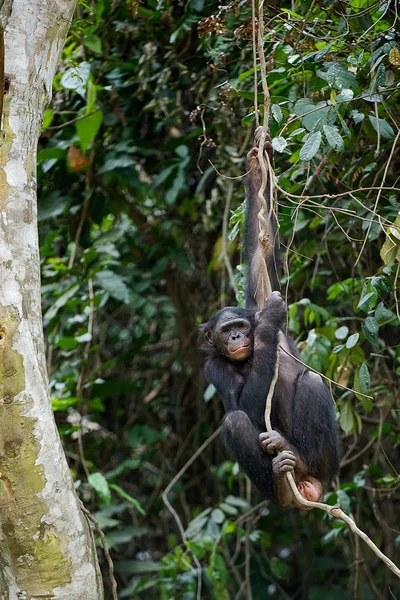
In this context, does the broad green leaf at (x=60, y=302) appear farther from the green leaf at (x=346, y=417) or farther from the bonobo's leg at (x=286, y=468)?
the bonobo's leg at (x=286, y=468)

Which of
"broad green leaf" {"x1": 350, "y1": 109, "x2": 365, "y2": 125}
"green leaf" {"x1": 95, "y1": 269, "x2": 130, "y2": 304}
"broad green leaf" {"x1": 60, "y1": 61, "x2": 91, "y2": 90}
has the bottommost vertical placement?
"green leaf" {"x1": 95, "y1": 269, "x2": 130, "y2": 304}

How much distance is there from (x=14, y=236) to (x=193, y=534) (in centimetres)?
395

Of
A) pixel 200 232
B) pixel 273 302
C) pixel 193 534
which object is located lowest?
pixel 193 534

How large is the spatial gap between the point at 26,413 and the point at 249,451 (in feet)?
4.41

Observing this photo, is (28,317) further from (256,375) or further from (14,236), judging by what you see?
(256,375)

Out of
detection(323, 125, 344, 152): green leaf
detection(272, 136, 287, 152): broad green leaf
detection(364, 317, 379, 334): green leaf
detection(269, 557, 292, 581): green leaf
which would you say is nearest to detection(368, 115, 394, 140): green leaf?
detection(323, 125, 344, 152): green leaf

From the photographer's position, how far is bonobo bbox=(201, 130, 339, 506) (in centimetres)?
373

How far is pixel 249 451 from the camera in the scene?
386cm

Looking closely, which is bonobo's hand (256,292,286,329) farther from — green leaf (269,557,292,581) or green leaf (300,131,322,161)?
green leaf (269,557,292,581)

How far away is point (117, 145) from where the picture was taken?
240 inches

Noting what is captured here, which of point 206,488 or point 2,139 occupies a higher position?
point 2,139

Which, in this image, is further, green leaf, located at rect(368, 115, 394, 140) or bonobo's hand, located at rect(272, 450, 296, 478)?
green leaf, located at rect(368, 115, 394, 140)

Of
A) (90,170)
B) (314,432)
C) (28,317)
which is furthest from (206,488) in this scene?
(28,317)

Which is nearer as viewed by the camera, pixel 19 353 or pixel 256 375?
pixel 19 353
